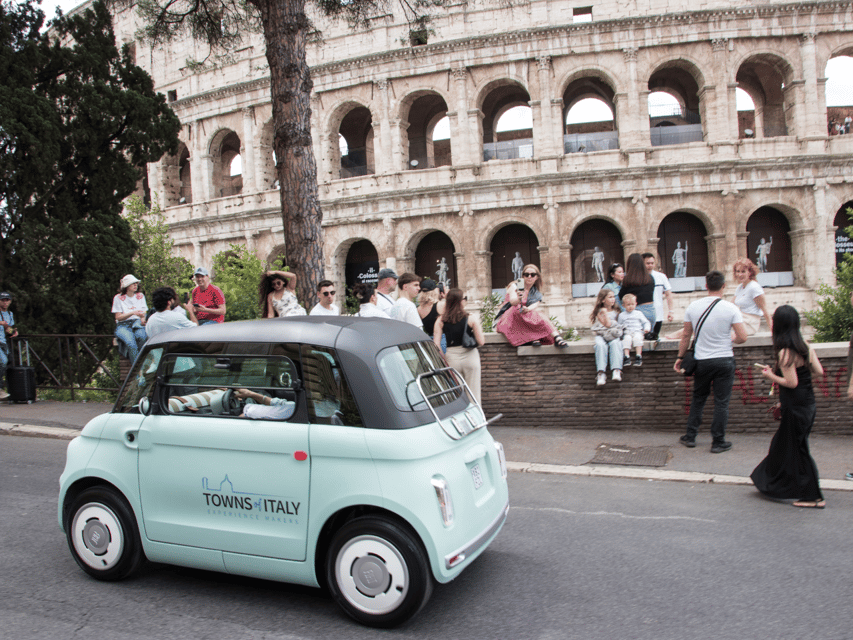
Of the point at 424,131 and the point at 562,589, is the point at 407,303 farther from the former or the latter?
the point at 424,131

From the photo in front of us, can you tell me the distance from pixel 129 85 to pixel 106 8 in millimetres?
1992

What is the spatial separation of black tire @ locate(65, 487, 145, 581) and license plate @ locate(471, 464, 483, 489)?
7.29ft

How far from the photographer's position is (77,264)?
13.7 meters

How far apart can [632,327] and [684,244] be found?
704 inches

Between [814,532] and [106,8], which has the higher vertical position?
[106,8]

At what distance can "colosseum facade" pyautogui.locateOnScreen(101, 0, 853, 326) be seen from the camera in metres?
22.9

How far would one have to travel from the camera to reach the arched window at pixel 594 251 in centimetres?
2492

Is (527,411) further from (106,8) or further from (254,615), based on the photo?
(106,8)

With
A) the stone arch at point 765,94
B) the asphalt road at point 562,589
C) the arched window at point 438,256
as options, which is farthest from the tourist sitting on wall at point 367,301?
the stone arch at point 765,94

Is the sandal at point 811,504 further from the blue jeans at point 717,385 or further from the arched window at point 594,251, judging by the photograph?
the arched window at point 594,251

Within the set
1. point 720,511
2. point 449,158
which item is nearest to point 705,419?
point 720,511

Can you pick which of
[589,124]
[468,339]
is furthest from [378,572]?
[589,124]

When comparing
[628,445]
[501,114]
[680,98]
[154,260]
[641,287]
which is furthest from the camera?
[501,114]

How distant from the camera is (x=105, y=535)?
13.1 feet
